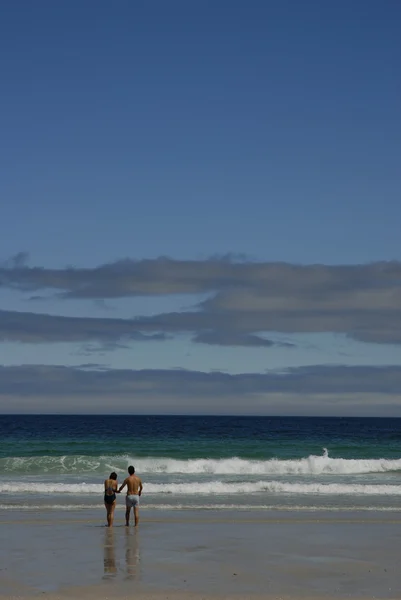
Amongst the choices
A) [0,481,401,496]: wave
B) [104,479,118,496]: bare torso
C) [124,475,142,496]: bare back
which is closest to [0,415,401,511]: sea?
[0,481,401,496]: wave

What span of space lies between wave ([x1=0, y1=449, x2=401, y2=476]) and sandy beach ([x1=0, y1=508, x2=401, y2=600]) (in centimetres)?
1843

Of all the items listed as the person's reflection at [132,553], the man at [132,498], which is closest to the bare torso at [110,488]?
the man at [132,498]

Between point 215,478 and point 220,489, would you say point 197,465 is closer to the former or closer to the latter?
point 215,478

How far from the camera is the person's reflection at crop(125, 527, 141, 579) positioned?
16406mm

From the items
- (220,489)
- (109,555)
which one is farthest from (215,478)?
(109,555)

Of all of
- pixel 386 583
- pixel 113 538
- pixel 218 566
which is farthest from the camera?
pixel 113 538

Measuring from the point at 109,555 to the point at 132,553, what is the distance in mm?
549

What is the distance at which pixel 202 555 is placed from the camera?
1823 centimetres

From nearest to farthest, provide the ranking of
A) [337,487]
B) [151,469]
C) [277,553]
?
[277,553] < [337,487] < [151,469]

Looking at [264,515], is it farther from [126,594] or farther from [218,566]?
[126,594]

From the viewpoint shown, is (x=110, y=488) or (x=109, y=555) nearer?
(x=109, y=555)

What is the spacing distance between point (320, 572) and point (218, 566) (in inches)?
86.0

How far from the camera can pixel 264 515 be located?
24.4 meters

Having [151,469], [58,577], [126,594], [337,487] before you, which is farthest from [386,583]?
[151,469]
